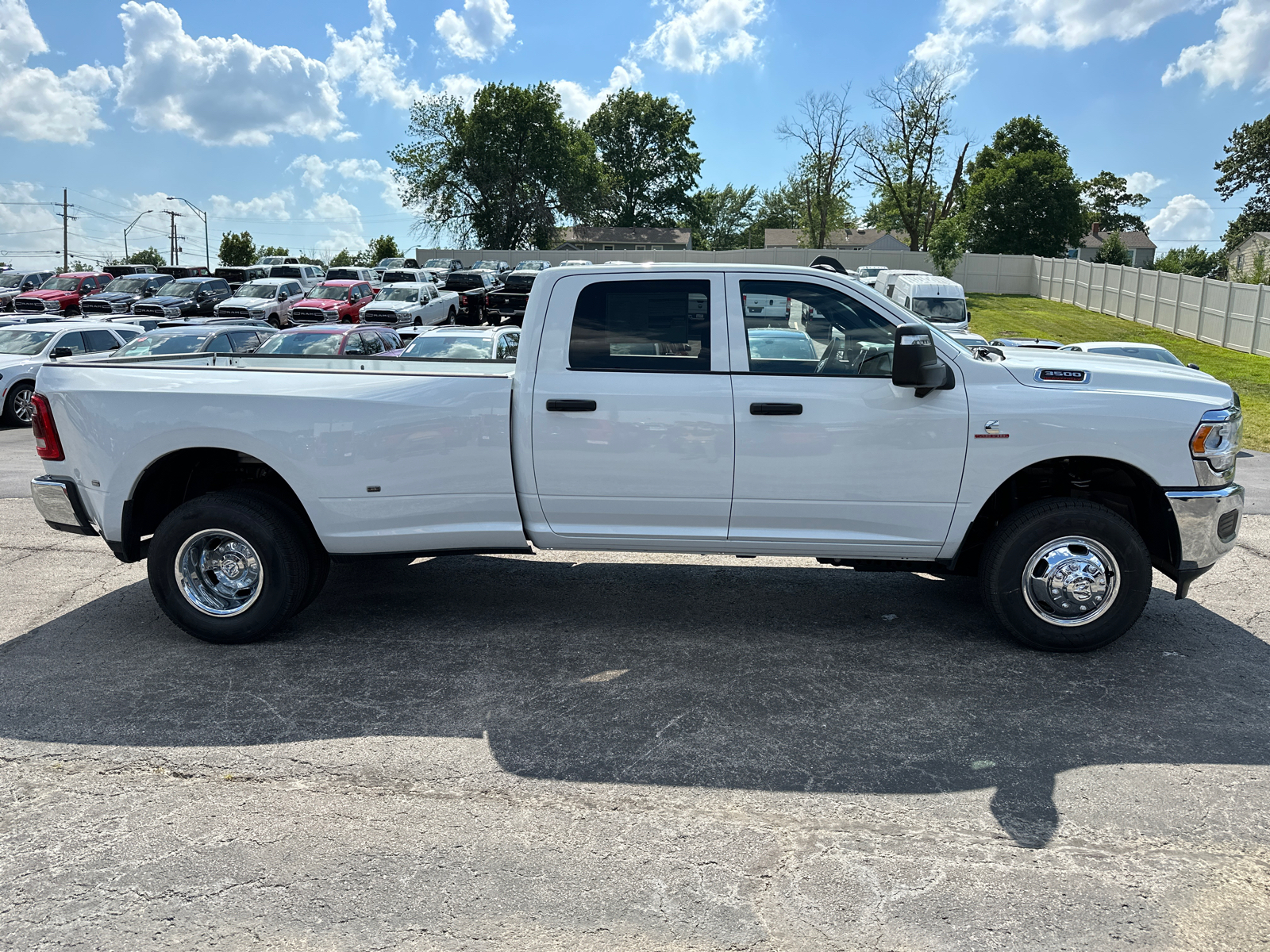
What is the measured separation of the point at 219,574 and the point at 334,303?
2547 centimetres

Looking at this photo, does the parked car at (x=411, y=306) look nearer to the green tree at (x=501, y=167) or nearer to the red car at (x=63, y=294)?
the red car at (x=63, y=294)

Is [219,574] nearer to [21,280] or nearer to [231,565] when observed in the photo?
[231,565]

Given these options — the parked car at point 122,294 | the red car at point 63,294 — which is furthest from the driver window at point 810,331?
the red car at point 63,294

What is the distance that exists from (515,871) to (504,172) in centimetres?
7461

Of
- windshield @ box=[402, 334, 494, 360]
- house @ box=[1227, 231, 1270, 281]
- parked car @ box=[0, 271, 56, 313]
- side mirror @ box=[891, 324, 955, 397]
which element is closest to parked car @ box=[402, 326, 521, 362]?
windshield @ box=[402, 334, 494, 360]

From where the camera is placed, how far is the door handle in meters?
5.36

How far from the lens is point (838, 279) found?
18.1 ft

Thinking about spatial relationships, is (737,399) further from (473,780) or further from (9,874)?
(9,874)

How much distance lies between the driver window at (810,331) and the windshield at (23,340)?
16.1 meters

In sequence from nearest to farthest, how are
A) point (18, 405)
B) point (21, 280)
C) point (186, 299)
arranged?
point (18, 405) → point (186, 299) → point (21, 280)

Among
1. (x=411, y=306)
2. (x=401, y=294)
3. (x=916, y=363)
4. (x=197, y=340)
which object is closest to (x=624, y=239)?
(x=401, y=294)

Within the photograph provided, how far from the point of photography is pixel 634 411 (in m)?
5.43

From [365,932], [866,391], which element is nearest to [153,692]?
[365,932]

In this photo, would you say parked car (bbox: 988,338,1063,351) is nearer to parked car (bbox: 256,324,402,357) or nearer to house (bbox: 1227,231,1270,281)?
parked car (bbox: 256,324,402,357)
